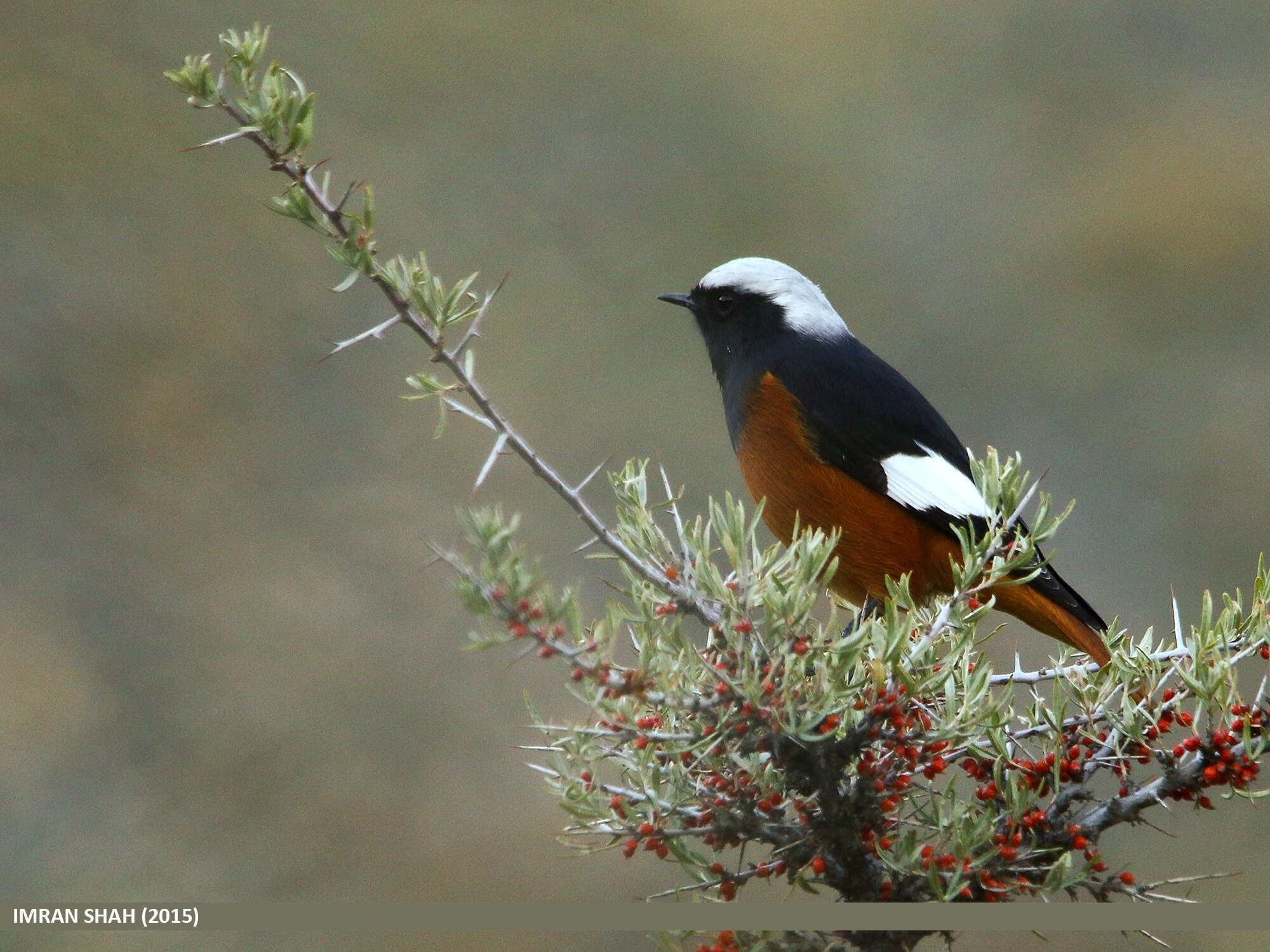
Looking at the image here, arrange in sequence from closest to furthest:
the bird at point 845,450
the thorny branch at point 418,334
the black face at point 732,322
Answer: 1. the thorny branch at point 418,334
2. the bird at point 845,450
3. the black face at point 732,322

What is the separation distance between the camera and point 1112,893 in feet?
2.24

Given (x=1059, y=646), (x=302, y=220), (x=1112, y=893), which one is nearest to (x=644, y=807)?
(x=1112, y=893)

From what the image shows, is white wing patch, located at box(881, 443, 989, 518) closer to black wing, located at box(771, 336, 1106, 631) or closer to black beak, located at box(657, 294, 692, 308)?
black wing, located at box(771, 336, 1106, 631)

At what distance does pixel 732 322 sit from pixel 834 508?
1.10 ft

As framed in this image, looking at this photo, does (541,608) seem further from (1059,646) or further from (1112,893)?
(1059,646)

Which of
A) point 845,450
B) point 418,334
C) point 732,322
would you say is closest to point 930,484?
point 845,450

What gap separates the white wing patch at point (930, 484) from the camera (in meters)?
1.15

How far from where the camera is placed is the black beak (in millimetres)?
1444

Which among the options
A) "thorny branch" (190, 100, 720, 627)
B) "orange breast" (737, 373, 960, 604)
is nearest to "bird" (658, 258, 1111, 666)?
"orange breast" (737, 373, 960, 604)

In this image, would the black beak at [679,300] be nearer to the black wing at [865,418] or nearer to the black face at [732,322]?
the black face at [732,322]

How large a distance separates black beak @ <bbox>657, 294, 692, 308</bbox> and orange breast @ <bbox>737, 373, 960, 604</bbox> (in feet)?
0.65

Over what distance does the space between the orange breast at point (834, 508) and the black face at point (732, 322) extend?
10 centimetres

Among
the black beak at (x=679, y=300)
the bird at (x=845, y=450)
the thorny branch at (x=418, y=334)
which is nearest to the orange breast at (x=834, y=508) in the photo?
the bird at (x=845, y=450)

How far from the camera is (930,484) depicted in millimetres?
1177
